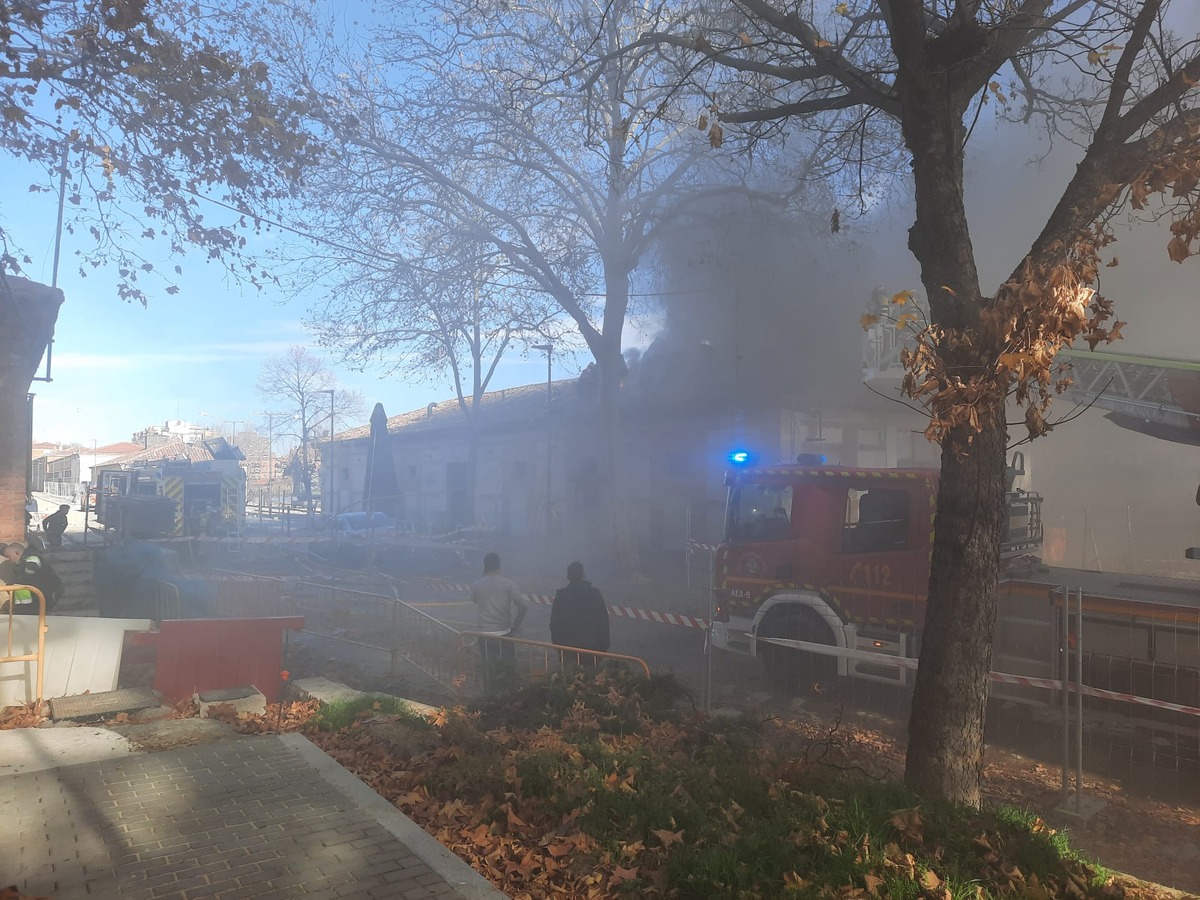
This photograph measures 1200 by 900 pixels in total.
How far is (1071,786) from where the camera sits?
595cm

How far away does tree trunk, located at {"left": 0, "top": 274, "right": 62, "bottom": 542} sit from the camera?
12.4 metres

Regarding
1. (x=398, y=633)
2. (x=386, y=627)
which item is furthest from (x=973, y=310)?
(x=386, y=627)

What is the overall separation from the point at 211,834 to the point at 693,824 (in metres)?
2.29

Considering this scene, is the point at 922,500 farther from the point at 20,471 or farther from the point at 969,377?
the point at 20,471

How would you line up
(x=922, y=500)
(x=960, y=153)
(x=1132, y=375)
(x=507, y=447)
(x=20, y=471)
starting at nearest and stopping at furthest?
(x=960, y=153)
(x=922, y=500)
(x=1132, y=375)
(x=20, y=471)
(x=507, y=447)

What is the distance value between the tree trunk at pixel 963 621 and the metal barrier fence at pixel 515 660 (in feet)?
8.51

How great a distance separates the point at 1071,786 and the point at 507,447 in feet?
79.4

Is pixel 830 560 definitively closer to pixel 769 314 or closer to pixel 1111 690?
pixel 1111 690

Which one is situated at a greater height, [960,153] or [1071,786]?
[960,153]

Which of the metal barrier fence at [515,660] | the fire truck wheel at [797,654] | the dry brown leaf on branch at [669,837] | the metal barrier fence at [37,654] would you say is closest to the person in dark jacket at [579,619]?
the metal barrier fence at [515,660]

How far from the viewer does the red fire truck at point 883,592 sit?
6.10 meters

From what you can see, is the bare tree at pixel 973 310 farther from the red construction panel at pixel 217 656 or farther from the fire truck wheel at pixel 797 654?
the red construction panel at pixel 217 656

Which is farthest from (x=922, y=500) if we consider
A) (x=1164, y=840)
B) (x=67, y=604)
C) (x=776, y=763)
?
(x=67, y=604)

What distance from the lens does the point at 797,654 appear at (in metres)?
8.50
